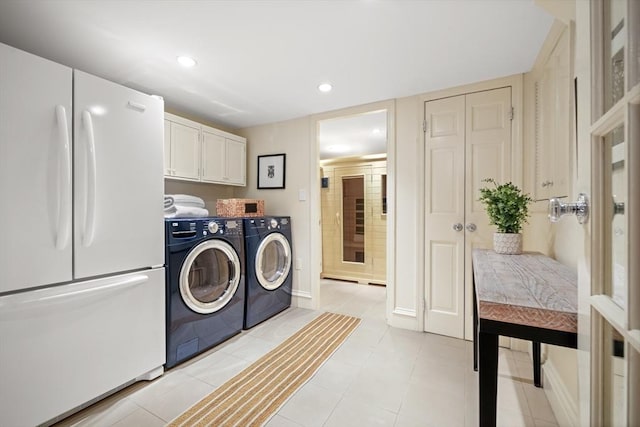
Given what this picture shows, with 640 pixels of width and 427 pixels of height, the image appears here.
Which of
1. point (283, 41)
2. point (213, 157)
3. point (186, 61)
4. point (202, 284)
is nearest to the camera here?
point (283, 41)

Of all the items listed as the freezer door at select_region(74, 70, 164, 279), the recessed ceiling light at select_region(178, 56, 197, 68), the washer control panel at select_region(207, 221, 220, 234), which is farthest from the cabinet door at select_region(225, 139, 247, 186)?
the freezer door at select_region(74, 70, 164, 279)

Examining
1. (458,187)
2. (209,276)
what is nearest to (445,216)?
(458,187)

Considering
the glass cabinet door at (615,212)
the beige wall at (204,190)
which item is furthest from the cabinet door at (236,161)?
the glass cabinet door at (615,212)

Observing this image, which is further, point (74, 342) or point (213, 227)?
point (213, 227)

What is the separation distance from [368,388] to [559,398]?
3.32 feet

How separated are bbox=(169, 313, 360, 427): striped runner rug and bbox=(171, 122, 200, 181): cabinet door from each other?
72.2 inches

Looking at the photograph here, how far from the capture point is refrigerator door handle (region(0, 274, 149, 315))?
46.4 inches

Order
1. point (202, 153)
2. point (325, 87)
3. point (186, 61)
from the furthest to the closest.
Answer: point (202, 153)
point (325, 87)
point (186, 61)

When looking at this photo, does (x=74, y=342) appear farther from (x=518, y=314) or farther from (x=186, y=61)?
(x=518, y=314)

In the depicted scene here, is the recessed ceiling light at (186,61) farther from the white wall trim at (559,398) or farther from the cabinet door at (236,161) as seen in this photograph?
the white wall trim at (559,398)

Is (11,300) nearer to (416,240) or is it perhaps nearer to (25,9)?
(25,9)

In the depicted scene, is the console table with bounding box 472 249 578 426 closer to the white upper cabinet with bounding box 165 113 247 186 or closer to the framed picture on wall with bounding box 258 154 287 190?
the framed picture on wall with bounding box 258 154 287 190

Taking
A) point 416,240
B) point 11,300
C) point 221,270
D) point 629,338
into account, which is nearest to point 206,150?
point 221,270

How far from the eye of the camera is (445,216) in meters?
2.34
